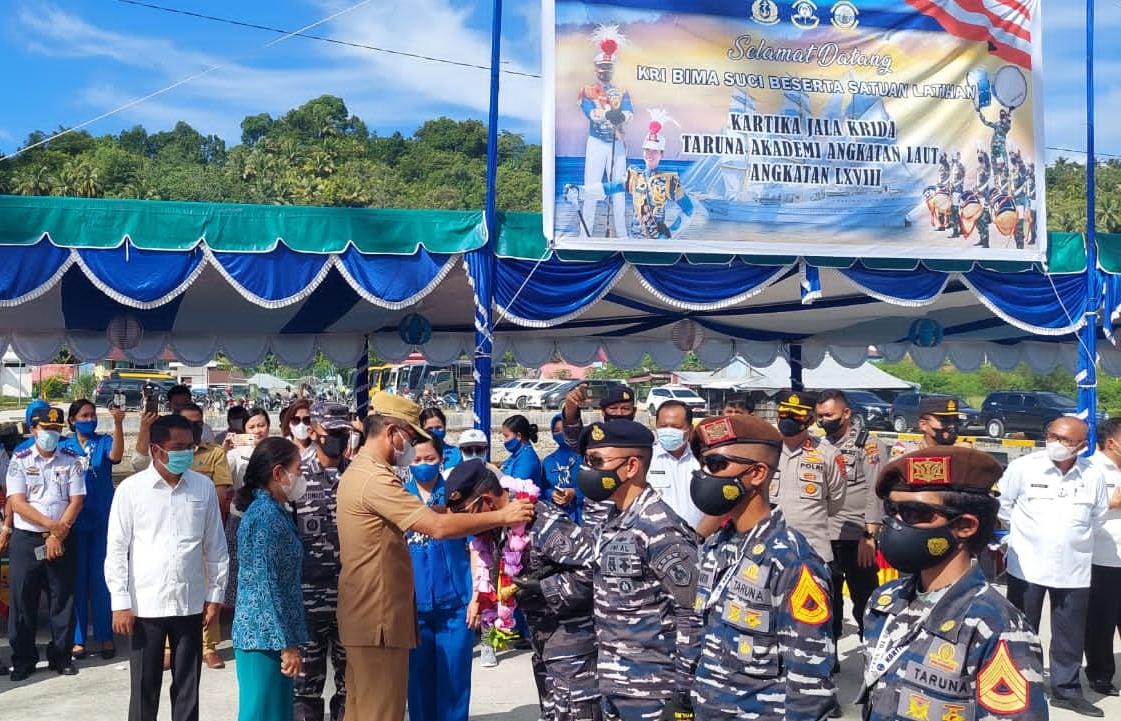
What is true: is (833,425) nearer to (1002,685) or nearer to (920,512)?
(920,512)

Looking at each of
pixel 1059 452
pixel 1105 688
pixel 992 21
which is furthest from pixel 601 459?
pixel 992 21

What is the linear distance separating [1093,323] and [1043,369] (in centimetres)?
552

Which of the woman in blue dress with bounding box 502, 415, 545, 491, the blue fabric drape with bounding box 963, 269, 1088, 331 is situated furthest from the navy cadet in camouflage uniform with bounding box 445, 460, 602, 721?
the blue fabric drape with bounding box 963, 269, 1088, 331

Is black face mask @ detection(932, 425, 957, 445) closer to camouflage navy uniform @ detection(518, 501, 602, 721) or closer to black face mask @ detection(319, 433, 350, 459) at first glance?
camouflage navy uniform @ detection(518, 501, 602, 721)

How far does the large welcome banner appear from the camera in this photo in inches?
311

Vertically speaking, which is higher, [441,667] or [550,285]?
[550,285]

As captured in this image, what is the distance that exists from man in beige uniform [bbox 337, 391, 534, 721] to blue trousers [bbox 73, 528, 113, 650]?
12.0ft

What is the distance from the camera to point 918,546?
2.56 m

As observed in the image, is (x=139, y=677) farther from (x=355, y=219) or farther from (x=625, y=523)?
(x=355, y=219)

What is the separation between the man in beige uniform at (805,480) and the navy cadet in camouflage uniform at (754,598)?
9.93ft

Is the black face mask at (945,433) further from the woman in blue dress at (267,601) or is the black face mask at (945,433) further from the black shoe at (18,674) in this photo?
the black shoe at (18,674)

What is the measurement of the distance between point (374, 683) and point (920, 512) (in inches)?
106

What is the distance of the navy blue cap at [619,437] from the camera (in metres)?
3.97

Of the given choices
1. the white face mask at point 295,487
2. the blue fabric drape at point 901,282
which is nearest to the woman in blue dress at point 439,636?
the white face mask at point 295,487
